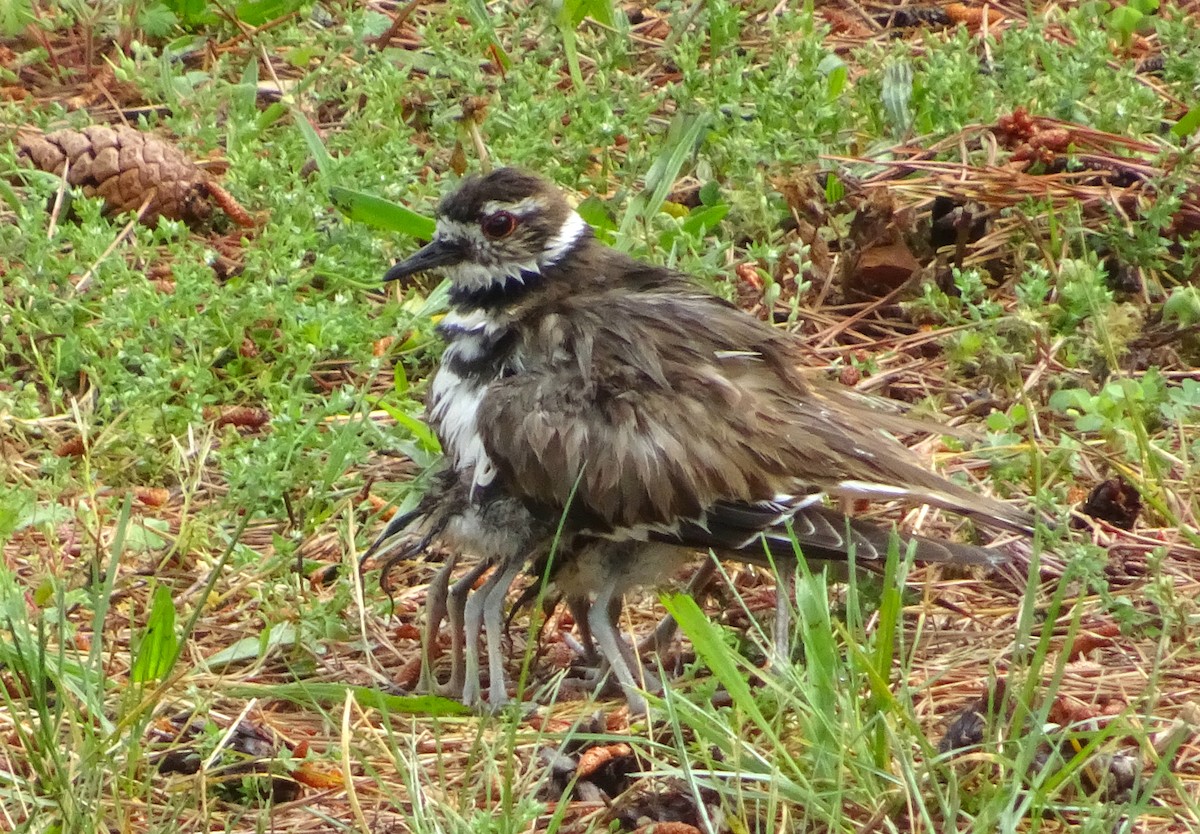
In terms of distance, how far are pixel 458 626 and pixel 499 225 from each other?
43.3 inches

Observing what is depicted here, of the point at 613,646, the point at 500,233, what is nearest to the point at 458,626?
the point at 613,646

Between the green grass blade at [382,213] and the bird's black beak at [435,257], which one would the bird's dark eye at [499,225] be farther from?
the green grass blade at [382,213]

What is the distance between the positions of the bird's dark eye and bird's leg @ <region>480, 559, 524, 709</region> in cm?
96

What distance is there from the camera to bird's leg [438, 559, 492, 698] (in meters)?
4.45

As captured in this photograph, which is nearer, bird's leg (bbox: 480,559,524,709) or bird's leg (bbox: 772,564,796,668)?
bird's leg (bbox: 772,564,796,668)

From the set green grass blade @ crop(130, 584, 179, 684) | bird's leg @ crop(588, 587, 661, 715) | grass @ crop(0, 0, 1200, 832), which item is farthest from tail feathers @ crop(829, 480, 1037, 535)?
green grass blade @ crop(130, 584, 179, 684)

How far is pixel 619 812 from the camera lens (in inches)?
140

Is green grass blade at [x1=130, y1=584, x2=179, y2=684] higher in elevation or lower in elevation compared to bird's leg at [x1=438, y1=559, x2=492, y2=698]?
higher

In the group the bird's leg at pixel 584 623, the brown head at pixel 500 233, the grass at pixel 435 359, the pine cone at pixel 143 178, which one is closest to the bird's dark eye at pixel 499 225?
the brown head at pixel 500 233

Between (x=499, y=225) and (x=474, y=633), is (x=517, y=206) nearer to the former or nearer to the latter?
(x=499, y=225)

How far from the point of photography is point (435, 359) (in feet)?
18.9

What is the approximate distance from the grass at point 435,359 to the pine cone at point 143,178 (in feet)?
0.37

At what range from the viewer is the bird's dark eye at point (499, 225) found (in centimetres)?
480

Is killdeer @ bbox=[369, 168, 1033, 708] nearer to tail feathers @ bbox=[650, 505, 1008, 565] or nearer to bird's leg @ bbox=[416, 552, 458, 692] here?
tail feathers @ bbox=[650, 505, 1008, 565]
